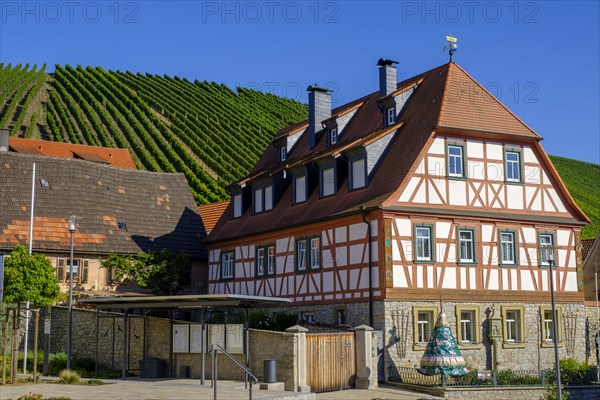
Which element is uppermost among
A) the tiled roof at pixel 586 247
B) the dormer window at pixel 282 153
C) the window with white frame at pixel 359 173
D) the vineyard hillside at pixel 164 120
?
the vineyard hillside at pixel 164 120

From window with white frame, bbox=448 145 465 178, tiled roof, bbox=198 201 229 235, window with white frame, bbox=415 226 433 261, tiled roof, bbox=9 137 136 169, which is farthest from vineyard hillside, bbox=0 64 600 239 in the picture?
window with white frame, bbox=415 226 433 261

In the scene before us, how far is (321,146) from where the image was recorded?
3812 centimetres

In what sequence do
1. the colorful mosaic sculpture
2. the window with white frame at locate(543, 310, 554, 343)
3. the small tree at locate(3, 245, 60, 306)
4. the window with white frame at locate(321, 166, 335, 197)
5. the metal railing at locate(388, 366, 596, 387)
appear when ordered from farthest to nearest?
1. the window with white frame at locate(321, 166, 335, 197)
2. the window with white frame at locate(543, 310, 554, 343)
3. the metal railing at locate(388, 366, 596, 387)
4. the colorful mosaic sculpture
5. the small tree at locate(3, 245, 60, 306)

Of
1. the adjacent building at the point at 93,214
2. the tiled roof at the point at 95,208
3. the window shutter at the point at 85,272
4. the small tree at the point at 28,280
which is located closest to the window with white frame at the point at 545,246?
the adjacent building at the point at 93,214

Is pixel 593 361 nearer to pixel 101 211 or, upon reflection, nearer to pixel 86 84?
pixel 101 211

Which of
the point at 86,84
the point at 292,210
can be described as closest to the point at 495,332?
the point at 292,210

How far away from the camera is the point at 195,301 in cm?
2495

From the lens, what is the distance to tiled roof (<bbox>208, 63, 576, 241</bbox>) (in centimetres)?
3142

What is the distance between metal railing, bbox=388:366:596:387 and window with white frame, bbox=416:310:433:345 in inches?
57.4

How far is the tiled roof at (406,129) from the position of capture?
31.4m

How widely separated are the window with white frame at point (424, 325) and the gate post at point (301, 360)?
5.85 meters

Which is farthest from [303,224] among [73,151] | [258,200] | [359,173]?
[73,151]

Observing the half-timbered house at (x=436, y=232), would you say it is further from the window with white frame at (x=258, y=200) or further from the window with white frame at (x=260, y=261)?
the window with white frame at (x=258, y=200)

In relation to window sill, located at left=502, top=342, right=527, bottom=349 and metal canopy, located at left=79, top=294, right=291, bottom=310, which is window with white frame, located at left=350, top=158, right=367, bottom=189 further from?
metal canopy, located at left=79, top=294, right=291, bottom=310
